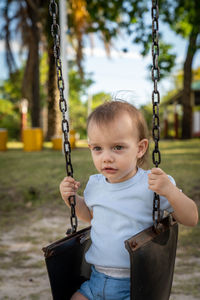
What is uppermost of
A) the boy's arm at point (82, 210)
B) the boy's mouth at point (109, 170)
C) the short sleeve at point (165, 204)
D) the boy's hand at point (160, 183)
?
the boy's mouth at point (109, 170)

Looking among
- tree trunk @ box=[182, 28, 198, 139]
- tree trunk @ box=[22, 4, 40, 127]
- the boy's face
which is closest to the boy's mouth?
the boy's face

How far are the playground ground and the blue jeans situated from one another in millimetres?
1009

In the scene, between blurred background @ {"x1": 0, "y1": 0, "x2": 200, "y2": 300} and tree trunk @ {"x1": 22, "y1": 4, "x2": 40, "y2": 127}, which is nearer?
blurred background @ {"x1": 0, "y1": 0, "x2": 200, "y2": 300}

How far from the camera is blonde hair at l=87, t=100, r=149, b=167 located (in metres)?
1.74

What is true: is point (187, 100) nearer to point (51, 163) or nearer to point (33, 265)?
point (51, 163)

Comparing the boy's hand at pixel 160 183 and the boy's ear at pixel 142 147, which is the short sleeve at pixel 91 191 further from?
the boy's hand at pixel 160 183

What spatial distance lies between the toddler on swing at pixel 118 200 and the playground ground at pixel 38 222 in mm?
1046

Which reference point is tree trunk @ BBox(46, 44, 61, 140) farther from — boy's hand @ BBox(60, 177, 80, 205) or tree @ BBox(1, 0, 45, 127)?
boy's hand @ BBox(60, 177, 80, 205)

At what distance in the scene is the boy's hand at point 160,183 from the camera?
160cm

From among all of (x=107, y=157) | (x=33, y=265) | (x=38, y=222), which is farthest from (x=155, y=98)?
(x=38, y=222)

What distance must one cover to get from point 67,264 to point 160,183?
63cm

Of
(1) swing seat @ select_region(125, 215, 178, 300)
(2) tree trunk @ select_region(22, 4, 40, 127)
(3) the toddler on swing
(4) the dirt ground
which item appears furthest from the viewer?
(2) tree trunk @ select_region(22, 4, 40, 127)

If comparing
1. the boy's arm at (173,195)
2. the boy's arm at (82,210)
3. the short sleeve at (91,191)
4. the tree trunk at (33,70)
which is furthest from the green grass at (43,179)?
the tree trunk at (33,70)

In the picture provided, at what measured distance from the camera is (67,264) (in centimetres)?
176
